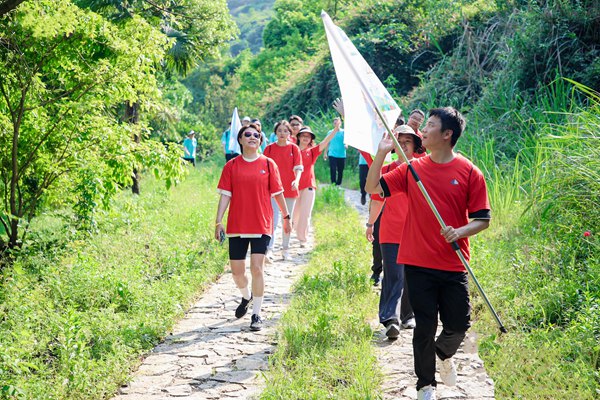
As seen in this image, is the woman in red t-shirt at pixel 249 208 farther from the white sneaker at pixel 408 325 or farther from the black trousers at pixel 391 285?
the white sneaker at pixel 408 325

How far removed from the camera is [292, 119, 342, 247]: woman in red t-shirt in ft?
37.9

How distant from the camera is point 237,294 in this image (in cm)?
871

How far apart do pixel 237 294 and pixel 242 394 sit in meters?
3.37

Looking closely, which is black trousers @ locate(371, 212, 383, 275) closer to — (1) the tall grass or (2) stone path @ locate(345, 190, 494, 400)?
(1) the tall grass

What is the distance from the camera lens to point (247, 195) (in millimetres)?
7168

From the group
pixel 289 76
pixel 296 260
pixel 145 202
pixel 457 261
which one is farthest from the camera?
pixel 289 76

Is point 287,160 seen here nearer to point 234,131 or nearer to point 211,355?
point 211,355

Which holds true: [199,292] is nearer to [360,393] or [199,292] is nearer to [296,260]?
[296,260]

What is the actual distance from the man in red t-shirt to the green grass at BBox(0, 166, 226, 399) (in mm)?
2328

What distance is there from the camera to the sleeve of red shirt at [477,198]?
4.86 metres

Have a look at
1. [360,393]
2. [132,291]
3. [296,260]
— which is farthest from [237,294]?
[360,393]

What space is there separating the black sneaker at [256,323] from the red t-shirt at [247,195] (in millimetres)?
829

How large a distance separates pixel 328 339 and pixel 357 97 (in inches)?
83.4

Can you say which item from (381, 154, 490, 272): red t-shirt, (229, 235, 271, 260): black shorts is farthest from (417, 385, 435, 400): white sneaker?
(229, 235, 271, 260): black shorts
